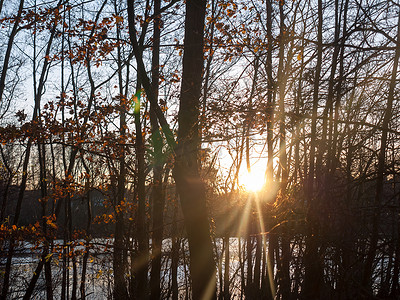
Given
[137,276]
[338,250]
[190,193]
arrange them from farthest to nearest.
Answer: [137,276] < [338,250] < [190,193]

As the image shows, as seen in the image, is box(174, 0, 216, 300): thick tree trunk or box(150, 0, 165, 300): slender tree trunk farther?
box(150, 0, 165, 300): slender tree trunk

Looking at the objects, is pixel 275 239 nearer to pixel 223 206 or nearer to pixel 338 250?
pixel 223 206

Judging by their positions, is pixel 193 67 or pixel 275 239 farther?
pixel 275 239

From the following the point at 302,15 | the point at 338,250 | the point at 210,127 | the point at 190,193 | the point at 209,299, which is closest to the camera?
the point at 209,299

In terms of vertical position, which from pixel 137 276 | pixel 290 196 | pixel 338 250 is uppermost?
pixel 290 196

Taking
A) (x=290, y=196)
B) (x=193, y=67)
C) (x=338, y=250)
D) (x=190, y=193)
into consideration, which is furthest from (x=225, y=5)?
(x=338, y=250)

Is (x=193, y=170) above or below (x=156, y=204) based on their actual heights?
above

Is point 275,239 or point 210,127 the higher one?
point 210,127

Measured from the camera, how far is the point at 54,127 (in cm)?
669

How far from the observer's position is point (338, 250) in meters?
5.66

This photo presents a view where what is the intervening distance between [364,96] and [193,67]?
5.59m

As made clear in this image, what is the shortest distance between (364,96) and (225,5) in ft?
16.2

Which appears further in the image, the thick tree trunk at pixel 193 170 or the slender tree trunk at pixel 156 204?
the slender tree trunk at pixel 156 204

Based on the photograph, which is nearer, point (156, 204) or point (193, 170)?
point (193, 170)
